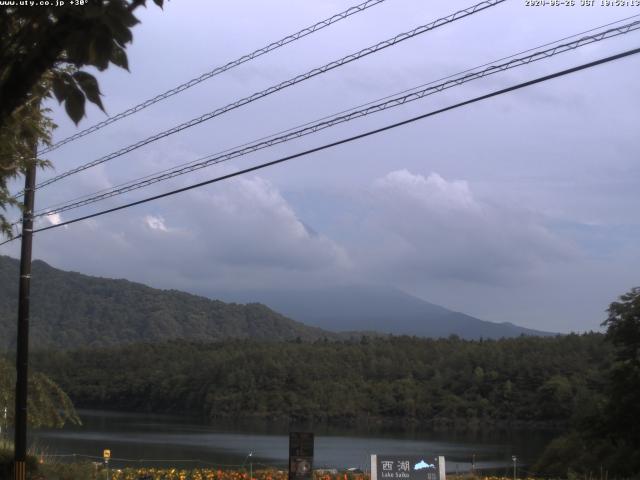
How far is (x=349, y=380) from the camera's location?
83188 mm

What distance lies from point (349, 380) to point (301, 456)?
71106 mm

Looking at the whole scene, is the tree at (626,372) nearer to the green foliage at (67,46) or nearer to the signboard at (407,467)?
the signboard at (407,467)

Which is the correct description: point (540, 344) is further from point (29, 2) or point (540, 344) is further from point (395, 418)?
point (29, 2)

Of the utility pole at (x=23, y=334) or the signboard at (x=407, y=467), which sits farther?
the utility pole at (x=23, y=334)

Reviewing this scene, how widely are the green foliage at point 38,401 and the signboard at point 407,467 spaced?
12.3 metres

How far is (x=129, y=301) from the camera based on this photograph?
19612cm

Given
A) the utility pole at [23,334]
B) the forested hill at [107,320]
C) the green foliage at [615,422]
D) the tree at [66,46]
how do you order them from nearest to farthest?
the tree at [66,46] → the utility pole at [23,334] → the green foliage at [615,422] → the forested hill at [107,320]

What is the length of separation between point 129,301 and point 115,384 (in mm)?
115043

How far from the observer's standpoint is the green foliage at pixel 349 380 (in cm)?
6425

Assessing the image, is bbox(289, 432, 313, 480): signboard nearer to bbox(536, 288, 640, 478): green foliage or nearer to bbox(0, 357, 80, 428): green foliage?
bbox(0, 357, 80, 428): green foliage

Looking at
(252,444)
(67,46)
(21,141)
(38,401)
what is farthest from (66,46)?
(252,444)

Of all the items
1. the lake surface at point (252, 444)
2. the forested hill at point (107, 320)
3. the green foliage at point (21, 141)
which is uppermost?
the forested hill at point (107, 320)

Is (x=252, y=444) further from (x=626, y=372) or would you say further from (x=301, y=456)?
(x=301, y=456)

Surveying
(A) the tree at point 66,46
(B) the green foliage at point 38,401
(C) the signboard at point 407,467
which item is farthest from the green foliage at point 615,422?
(A) the tree at point 66,46
